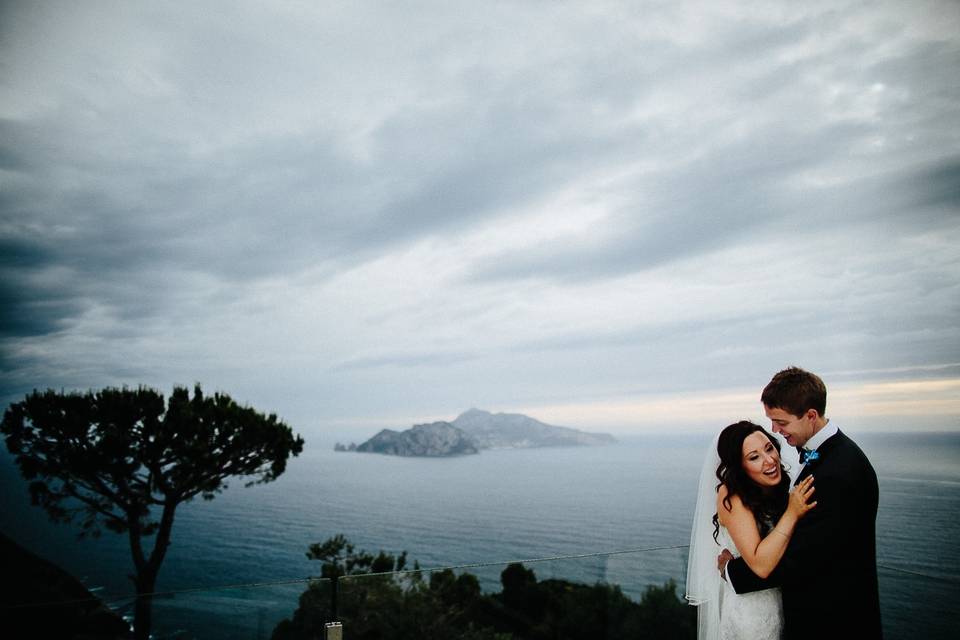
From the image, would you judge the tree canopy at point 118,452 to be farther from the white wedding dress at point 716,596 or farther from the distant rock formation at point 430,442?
the distant rock formation at point 430,442

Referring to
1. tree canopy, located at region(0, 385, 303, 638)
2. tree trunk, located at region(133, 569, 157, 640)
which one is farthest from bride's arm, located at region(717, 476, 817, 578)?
tree canopy, located at region(0, 385, 303, 638)

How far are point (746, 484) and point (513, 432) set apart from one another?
17240cm

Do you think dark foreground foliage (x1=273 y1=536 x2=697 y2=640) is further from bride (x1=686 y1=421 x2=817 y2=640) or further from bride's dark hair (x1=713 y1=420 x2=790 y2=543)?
bride's dark hair (x1=713 y1=420 x2=790 y2=543)

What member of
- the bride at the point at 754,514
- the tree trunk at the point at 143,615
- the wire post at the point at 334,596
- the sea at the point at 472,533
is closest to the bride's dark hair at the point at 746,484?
the bride at the point at 754,514

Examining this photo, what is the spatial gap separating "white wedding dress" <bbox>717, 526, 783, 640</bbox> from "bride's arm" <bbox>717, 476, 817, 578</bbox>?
300 millimetres

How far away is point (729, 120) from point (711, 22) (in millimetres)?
14394

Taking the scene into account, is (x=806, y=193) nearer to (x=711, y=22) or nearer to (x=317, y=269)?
(x=711, y=22)

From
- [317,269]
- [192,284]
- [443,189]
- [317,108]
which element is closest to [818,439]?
[317,108]

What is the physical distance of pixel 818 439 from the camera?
1.90 metres

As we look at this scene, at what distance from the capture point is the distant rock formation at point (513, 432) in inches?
6393

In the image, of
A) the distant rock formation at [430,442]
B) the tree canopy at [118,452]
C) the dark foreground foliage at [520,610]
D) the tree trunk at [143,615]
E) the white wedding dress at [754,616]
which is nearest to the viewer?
the white wedding dress at [754,616]

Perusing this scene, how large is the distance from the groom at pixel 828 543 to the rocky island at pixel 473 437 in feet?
464

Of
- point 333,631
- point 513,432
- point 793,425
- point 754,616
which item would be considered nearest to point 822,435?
point 793,425

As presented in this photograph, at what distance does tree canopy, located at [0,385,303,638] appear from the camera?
46.0ft
